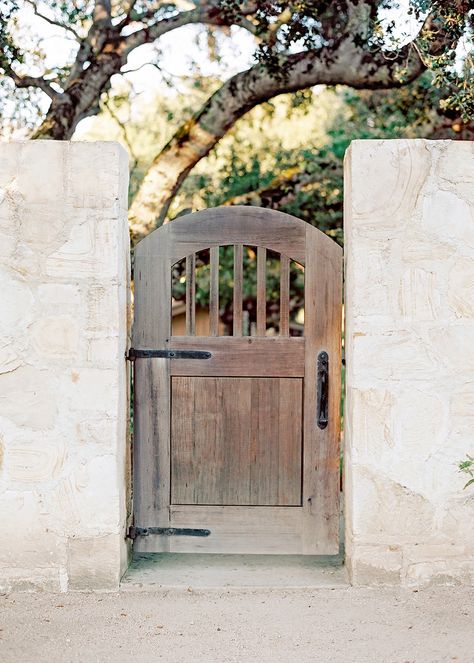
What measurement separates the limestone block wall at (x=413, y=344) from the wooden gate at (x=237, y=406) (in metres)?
0.32

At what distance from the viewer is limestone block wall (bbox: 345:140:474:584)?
405cm

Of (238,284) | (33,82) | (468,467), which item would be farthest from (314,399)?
(33,82)

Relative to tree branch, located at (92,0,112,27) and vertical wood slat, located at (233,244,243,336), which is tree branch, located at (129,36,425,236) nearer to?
tree branch, located at (92,0,112,27)

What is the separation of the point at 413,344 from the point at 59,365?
1.76m

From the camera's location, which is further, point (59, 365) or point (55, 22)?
point (55, 22)

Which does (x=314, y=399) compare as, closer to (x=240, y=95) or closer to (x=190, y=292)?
(x=190, y=292)

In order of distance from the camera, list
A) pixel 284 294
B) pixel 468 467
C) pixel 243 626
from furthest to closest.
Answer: pixel 284 294 → pixel 468 467 → pixel 243 626

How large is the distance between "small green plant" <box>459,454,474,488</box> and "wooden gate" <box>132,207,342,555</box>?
2.24 ft

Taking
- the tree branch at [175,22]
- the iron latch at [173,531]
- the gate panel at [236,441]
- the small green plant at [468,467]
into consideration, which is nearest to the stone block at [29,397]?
the gate panel at [236,441]

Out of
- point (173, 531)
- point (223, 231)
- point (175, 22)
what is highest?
point (175, 22)

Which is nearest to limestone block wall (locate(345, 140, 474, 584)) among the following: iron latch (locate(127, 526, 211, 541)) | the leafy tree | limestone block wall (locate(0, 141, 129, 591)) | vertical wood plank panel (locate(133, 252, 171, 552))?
iron latch (locate(127, 526, 211, 541))

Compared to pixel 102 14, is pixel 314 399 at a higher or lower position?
lower

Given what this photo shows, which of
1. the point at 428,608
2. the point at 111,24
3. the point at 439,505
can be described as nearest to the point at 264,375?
the point at 439,505

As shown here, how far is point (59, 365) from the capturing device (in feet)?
13.3
